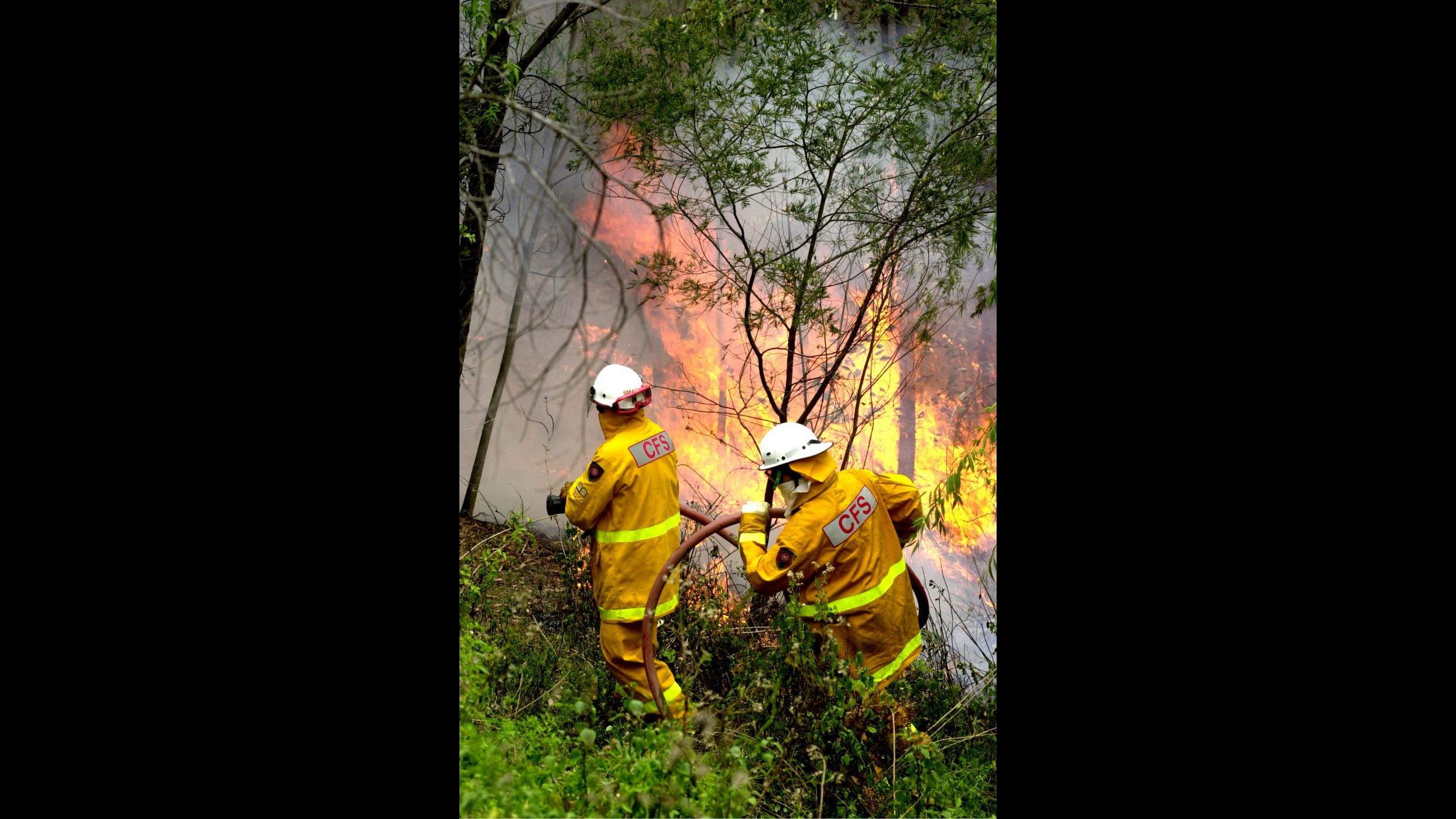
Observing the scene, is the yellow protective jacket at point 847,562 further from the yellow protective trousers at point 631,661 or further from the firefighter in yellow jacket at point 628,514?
the yellow protective trousers at point 631,661

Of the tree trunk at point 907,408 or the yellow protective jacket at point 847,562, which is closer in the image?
the yellow protective jacket at point 847,562

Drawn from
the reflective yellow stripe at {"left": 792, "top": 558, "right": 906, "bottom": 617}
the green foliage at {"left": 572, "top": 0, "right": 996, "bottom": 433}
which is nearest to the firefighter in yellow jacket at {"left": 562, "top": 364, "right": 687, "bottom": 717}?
the reflective yellow stripe at {"left": 792, "top": 558, "right": 906, "bottom": 617}

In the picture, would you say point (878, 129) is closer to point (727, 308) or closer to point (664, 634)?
point (727, 308)

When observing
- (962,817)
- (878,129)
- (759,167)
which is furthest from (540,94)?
(962,817)

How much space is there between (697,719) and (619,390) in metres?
1.77

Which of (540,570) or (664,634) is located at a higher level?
(540,570)

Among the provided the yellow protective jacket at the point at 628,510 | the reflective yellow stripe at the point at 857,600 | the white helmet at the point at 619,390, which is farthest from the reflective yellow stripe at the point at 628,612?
the white helmet at the point at 619,390

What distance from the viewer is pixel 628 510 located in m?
4.70

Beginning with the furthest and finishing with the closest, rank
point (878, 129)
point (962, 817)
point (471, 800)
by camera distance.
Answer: point (878, 129), point (962, 817), point (471, 800)

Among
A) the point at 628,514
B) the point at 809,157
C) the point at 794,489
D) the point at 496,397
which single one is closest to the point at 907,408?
the point at 809,157

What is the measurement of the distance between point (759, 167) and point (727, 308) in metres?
1.02

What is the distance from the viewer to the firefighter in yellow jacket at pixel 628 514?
4.65m

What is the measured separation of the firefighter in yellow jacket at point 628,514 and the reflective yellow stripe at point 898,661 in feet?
3.81

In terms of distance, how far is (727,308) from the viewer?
627 centimetres
